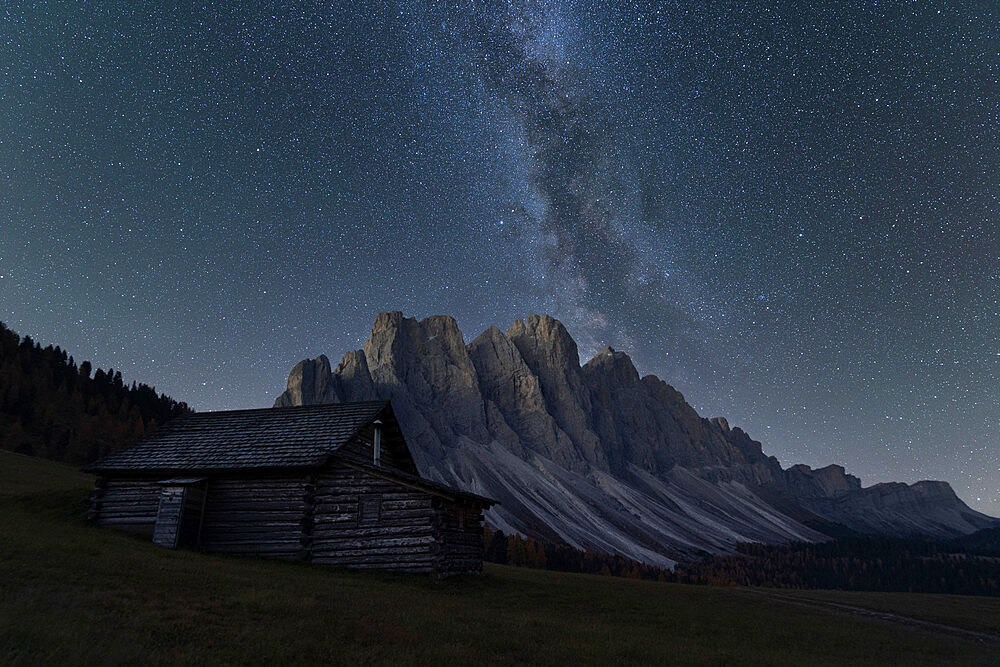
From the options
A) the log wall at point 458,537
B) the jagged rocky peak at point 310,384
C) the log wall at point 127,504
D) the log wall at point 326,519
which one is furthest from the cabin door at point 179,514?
the jagged rocky peak at point 310,384

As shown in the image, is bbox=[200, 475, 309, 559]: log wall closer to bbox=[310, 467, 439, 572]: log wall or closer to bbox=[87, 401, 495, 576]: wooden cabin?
bbox=[87, 401, 495, 576]: wooden cabin

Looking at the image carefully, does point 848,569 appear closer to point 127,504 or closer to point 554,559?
point 554,559

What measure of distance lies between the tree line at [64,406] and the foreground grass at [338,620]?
169 feet

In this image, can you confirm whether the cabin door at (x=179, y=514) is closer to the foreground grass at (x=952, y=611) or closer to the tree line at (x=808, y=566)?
the foreground grass at (x=952, y=611)

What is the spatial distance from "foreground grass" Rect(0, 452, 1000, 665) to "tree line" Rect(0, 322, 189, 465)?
5150 cm

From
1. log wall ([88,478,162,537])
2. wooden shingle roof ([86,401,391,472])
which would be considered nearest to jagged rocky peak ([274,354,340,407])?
wooden shingle roof ([86,401,391,472])

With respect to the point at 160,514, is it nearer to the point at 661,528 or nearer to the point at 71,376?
the point at 71,376

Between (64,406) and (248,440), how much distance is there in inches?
2786

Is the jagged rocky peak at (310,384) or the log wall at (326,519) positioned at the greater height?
the jagged rocky peak at (310,384)

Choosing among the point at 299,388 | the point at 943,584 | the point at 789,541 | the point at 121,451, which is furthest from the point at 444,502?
the point at 789,541

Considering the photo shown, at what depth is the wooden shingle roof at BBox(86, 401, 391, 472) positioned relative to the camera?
937 inches

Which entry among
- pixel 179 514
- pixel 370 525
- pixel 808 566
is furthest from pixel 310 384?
pixel 808 566

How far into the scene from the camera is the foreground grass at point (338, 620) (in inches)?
335

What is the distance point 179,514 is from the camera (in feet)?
73.8
